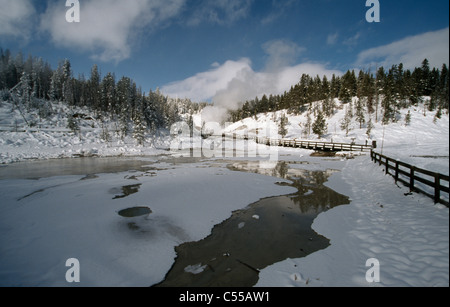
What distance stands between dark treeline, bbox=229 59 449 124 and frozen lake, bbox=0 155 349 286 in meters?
45.7

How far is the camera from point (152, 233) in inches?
275

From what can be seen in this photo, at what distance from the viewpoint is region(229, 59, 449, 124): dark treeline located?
138 ft

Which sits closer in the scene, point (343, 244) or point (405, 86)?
point (343, 244)

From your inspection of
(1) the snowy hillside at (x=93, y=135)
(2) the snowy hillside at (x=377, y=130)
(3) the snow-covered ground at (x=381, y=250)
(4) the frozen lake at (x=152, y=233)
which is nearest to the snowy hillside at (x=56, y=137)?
(1) the snowy hillside at (x=93, y=135)

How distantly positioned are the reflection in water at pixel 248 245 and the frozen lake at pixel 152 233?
0.03 m

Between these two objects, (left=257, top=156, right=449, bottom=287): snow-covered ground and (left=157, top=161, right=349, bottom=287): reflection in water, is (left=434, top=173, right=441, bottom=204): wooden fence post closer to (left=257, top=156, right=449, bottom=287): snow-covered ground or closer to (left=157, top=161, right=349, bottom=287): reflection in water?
(left=257, top=156, right=449, bottom=287): snow-covered ground

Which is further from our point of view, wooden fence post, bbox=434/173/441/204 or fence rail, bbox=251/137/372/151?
fence rail, bbox=251/137/372/151

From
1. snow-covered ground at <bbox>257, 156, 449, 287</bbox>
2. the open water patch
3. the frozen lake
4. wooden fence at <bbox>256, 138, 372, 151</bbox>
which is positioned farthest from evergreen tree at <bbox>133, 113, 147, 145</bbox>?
snow-covered ground at <bbox>257, 156, 449, 287</bbox>

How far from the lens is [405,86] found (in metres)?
45.2

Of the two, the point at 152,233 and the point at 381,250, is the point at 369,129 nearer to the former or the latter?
the point at 381,250
